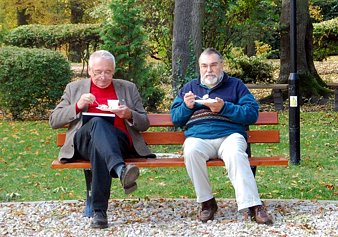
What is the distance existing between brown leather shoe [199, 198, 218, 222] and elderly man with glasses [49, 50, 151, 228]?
2.03ft

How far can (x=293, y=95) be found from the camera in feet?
27.3

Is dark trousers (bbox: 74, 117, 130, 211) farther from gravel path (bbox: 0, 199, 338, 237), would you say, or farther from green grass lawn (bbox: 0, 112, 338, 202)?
green grass lawn (bbox: 0, 112, 338, 202)

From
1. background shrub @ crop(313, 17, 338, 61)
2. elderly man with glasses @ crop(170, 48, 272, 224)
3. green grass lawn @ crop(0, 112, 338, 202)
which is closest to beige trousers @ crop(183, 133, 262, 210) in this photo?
elderly man with glasses @ crop(170, 48, 272, 224)

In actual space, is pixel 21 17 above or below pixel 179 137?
above

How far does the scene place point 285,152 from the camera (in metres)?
9.55

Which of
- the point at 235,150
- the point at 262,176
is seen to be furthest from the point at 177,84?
the point at 235,150

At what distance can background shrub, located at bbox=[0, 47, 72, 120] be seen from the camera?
13.3 m

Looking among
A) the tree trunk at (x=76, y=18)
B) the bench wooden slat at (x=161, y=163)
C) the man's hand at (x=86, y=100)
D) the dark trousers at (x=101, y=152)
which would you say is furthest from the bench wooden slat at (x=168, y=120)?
the tree trunk at (x=76, y=18)

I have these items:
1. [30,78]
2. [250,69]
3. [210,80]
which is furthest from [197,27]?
[250,69]

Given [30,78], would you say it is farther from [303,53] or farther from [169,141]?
[169,141]

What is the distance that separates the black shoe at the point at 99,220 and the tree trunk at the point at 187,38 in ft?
17.9

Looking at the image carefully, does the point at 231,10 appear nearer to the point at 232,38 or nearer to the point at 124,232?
the point at 232,38

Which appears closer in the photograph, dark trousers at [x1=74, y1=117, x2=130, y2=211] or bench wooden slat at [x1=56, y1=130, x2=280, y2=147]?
dark trousers at [x1=74, y1=117, x2=130, y2=211]

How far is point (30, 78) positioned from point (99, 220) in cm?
808
